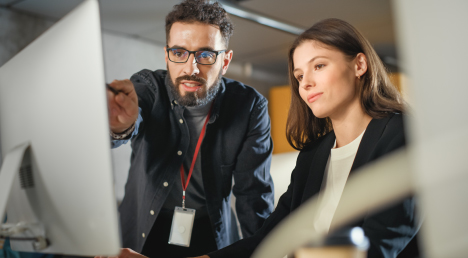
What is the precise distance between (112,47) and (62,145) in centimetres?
316

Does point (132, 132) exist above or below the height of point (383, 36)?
below

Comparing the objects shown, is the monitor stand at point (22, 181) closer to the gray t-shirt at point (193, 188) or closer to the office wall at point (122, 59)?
the gray t-shirt at point (193, 188)

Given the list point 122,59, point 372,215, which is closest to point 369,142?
point 372,215

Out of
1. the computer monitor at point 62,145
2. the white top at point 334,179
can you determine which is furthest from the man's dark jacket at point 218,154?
the computer monitor at point 62,145

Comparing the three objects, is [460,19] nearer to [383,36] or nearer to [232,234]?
[232,234]

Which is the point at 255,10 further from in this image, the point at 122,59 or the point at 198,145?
the point at 198,145

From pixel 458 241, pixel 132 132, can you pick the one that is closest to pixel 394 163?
pixel 458 241

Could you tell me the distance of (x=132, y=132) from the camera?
1.43m

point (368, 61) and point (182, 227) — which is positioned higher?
point (368, 61)

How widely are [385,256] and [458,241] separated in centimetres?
47

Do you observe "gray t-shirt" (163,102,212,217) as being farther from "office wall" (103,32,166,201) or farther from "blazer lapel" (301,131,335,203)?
"office wall" (103,32,166,201)

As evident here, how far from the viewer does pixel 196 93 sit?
1622 millimetres

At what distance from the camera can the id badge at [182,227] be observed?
5.18ft

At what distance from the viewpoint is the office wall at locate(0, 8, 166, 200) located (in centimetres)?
329
